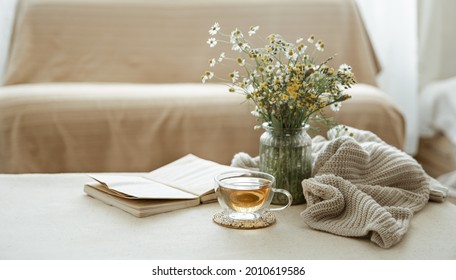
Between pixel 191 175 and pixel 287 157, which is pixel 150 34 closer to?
pixel 191 175

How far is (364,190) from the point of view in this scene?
1.33 meters

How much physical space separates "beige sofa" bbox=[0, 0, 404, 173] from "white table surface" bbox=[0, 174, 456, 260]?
990 millimetres

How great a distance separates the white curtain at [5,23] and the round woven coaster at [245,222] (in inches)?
86.8

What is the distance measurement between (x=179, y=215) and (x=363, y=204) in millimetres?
356

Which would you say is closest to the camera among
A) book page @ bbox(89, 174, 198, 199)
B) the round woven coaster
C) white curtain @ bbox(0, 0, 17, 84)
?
the round woven coaster

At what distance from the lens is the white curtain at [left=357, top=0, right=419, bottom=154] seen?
3.35 m

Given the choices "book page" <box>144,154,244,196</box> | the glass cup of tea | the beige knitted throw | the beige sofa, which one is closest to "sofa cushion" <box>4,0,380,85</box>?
the beige sofa

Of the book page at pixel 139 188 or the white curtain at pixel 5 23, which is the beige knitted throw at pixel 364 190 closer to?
the book page at pixel 139 188

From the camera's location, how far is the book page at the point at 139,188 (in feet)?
4.32

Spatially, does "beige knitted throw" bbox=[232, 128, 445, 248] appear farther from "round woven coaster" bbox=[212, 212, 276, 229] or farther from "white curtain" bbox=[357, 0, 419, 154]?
"white curtain" bbox=[357, 0, 419, 154]

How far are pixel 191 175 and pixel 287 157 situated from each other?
0.85 feet

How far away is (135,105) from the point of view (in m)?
2.40

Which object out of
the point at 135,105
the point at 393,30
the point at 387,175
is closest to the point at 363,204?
the point at 387,175

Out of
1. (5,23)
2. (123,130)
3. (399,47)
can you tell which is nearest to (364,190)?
(123,130)
